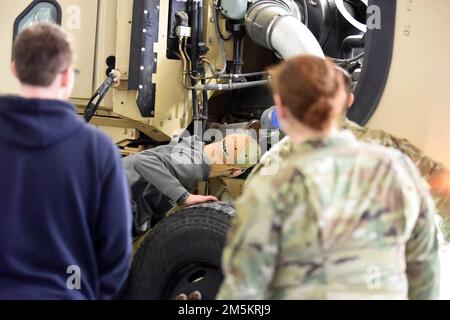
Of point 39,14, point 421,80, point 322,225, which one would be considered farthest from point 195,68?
point 322,225

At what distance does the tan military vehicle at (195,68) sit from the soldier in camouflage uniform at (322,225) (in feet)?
3.24

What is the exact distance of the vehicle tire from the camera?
9.78 feet

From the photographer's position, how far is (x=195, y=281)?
3.09 m

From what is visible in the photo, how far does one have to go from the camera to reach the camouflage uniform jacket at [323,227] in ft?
5.36

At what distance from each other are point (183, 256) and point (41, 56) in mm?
1451

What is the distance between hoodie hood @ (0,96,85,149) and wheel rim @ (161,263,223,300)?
1.31 m

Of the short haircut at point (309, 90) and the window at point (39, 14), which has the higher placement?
the window at point (39, 14)

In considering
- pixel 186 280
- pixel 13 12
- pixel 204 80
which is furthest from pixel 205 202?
pixel 13 12

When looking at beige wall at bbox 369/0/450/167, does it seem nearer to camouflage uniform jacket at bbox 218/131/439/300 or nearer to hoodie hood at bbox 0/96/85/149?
camouflage uniform jacket at bbox 218/131/439/300

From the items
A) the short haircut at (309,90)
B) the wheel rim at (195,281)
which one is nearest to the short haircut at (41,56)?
the short haircut at (309,90)

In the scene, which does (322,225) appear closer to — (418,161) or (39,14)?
(418,161)

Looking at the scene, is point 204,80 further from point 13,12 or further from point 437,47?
point 437,47

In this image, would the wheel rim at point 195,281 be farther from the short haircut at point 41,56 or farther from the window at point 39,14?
the window at point 39,14
